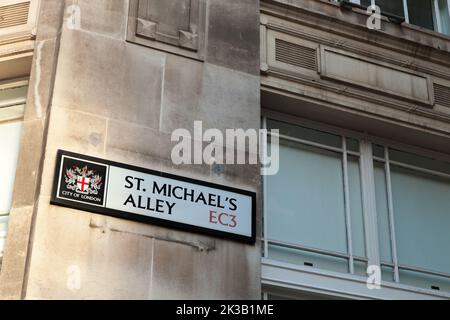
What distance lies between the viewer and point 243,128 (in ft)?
40.8

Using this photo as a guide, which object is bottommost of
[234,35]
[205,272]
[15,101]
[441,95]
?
[205,272]

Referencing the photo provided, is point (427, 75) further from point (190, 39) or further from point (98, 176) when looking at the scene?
point (98, 176)

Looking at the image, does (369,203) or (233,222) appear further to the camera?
(369,203)

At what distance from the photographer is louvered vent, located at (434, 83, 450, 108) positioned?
47.9 feet

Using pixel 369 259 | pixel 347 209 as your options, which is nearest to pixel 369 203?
pixel 347 209

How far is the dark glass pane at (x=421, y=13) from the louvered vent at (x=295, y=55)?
263cm

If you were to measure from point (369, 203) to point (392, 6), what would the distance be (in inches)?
156

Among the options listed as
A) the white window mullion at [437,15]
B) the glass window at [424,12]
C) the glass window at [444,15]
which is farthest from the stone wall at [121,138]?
the glass window at [444,15]

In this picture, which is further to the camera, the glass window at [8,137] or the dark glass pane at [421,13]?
the dark glass pane at [421,13]

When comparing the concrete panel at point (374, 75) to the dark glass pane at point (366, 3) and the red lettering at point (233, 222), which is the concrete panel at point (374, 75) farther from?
the red lettering at point (233, 222)

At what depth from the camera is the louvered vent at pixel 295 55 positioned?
13648 mm

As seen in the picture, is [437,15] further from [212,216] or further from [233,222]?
[212,216]
